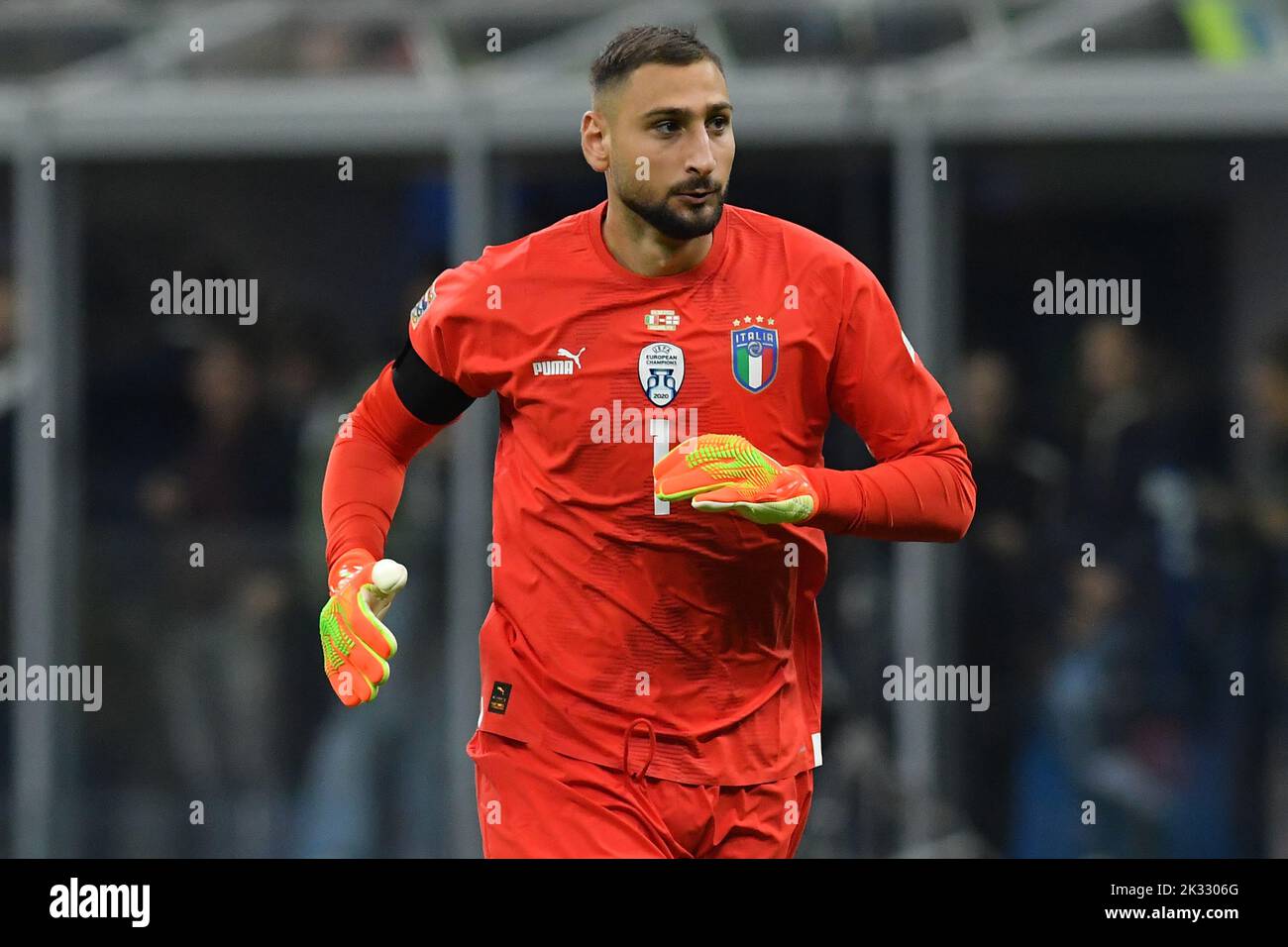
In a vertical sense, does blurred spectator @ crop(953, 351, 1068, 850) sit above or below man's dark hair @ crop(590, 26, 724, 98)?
below

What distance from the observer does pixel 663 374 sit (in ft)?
13.4

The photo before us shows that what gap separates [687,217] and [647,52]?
1.03 ft

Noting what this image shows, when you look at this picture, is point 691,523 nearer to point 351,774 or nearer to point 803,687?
point 803,687

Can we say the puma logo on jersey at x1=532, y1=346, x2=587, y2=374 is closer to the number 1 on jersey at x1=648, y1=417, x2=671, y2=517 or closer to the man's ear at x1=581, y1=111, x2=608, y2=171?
the number 1 on jersey at x1=648, y1=417, x2=671, y2=517

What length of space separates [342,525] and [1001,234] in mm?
4254

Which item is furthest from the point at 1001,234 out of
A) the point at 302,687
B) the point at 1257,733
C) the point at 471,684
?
the point at 302,687

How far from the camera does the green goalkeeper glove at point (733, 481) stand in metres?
3.80

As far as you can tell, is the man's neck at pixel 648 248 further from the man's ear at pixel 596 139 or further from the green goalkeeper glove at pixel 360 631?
the green goalkeeper glove at pixel 360 631

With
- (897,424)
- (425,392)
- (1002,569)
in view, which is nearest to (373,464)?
(425,392)

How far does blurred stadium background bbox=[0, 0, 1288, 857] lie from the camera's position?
25.3 feet

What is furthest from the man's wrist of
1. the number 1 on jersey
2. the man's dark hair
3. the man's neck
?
the man's dark hair

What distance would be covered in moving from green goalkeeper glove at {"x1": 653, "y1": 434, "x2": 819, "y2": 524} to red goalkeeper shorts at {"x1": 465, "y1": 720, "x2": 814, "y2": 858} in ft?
1.63

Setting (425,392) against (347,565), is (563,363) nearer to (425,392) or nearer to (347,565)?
(425,392)

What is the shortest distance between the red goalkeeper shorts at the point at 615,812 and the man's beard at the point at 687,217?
2.90ft
